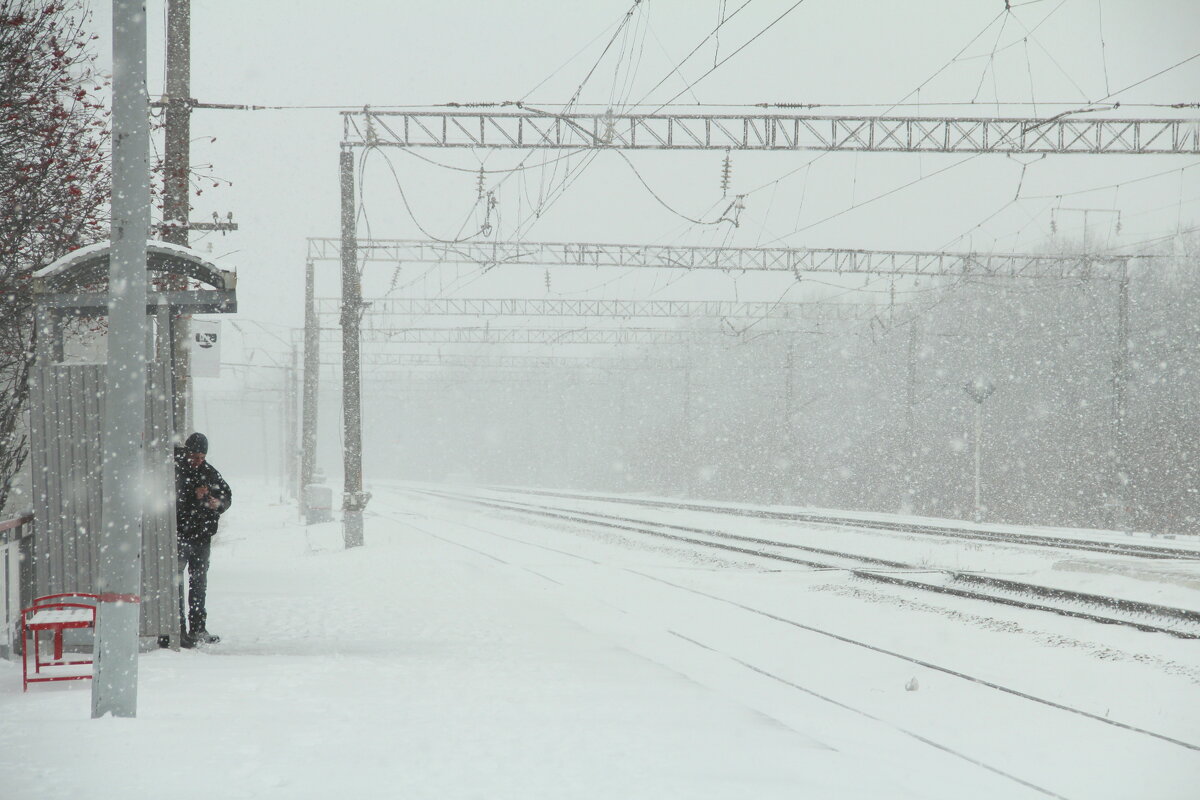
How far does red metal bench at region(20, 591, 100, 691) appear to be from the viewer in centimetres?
732

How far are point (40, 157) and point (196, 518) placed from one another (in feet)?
14.4

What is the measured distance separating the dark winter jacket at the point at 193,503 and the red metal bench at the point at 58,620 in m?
1.08

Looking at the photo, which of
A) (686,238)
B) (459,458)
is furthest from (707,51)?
(459,458)

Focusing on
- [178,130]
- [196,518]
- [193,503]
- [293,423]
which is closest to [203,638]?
[196,518]

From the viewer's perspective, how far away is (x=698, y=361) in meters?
80.8

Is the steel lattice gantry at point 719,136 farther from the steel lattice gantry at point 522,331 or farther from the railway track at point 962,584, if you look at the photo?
the steel lattice gantry at point 522,331

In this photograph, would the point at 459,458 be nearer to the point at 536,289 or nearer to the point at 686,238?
the point at 536,289

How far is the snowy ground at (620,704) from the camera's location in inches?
202

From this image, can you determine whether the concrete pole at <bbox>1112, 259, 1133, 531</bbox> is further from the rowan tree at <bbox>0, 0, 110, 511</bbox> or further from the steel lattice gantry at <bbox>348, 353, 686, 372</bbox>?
the steel lattice gantry at <bbox>348, 353, 686, 372</bbox>

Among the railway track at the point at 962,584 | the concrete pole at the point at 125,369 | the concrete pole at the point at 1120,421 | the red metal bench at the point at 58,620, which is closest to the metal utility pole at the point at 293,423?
the railway track at the point at 962,584

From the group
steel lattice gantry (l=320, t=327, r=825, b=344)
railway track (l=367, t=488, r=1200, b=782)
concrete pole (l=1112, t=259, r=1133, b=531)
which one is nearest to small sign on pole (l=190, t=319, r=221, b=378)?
railway track (l=367, t=488, r=1200, b=782)

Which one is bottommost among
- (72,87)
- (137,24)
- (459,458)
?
(459,458)

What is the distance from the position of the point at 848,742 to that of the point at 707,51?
12618 mm

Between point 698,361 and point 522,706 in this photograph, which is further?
point 698,361
